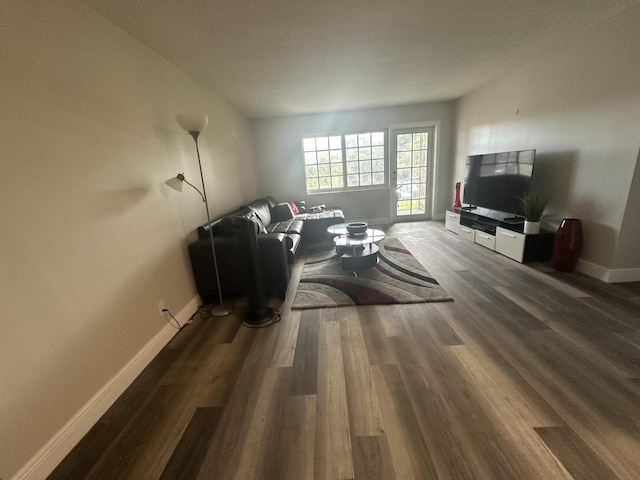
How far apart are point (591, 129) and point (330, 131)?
389 cm

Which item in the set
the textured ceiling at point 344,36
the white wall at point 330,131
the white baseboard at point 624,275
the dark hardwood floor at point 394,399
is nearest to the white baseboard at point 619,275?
the white baseboard at point 624,275

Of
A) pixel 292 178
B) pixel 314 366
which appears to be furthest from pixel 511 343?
pixel 292 178

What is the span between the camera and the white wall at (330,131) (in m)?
5.10

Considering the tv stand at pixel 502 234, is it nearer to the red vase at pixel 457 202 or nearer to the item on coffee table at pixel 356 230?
the red vase at pixel 457 202

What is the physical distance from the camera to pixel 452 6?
6.22 ft

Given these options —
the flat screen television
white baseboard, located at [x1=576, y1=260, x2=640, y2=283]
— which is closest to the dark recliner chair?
the flat screen television

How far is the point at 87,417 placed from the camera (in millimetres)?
1357

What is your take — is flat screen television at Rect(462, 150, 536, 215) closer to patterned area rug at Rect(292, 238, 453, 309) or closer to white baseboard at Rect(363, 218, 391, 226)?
patterned area rug at Rect(292, 238, 453, 309)

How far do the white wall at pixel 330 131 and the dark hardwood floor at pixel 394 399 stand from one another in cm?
361

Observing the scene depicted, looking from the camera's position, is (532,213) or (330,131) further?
(330,131)

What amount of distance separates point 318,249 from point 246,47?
8.97ft

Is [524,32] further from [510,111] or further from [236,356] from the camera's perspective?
[236,356]

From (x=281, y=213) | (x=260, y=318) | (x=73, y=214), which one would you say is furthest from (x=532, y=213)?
(x=73, y=214)

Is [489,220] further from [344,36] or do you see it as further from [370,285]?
[344,36]
